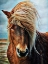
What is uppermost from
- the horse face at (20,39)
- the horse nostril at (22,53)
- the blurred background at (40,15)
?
the blurred background at (40,15)

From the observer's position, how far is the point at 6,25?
55.7 inches

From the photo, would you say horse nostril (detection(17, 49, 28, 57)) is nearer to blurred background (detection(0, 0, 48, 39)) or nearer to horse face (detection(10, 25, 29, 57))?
horse face (detection(10, 25, 29, 57))

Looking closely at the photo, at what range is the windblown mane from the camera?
4.44 ft

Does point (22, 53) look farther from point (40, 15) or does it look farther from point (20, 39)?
point (40, 15)

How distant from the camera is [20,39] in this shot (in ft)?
4.46

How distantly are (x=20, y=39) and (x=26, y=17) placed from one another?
148 millimetres

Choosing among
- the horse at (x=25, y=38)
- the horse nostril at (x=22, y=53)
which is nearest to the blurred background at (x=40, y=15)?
the horse at (x=25, y=38)

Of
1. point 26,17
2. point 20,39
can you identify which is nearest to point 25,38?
point 20,39

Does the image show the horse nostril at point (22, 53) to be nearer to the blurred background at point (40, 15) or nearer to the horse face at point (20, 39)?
the horse face at point (20, 39)

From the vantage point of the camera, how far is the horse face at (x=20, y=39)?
4.43ft

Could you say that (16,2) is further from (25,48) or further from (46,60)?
(46,60)

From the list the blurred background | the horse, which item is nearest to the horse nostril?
the horse

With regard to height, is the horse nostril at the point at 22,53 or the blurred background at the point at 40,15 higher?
the blurred background at the point at 40,15

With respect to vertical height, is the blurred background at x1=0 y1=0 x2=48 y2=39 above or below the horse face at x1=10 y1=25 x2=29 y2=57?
above
